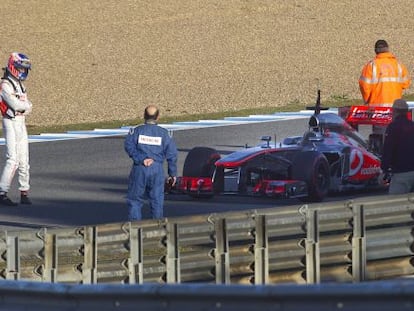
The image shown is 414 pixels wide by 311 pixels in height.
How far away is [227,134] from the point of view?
23.0 m

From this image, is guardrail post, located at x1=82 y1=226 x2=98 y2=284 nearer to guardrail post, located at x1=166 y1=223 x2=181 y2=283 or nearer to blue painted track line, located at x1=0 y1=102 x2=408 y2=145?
guardrail post, located at x1=166 y1=223 x2=181 y2=283

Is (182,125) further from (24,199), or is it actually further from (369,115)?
(24,199)

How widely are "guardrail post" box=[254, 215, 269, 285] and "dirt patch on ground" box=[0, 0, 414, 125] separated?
643 inches

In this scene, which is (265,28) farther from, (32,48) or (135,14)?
(32,48)

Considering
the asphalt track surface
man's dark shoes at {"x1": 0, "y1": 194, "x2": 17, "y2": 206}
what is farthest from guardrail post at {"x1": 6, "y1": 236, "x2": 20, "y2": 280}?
man's dark shoes at {"x1": 0, "y1": 194, "x2": 17, "y2": 206}

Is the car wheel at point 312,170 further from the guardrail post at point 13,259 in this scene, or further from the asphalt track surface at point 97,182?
the guardrail post at point 13,259

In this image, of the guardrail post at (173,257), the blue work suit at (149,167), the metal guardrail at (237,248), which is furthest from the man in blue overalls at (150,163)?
the guardrail post at (173,257)

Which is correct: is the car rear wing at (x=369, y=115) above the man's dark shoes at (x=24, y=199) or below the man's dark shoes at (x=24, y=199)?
above

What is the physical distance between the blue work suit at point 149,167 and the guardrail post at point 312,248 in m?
2.36

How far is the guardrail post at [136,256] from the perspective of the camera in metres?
10.6

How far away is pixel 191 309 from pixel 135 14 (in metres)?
35.8

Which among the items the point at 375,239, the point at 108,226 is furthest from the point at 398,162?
the point at 108,226

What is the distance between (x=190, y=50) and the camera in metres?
37.2

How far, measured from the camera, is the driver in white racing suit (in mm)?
15594
